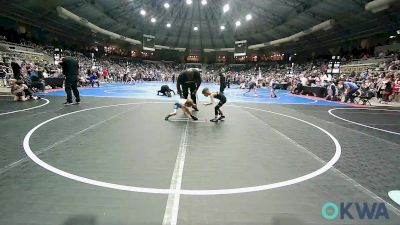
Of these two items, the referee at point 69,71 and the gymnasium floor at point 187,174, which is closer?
the gymnasium floor at point 187,174

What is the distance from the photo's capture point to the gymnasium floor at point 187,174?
2996mm

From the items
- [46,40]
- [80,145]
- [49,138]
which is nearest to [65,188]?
[80,145]

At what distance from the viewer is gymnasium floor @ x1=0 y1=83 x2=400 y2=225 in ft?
9.83

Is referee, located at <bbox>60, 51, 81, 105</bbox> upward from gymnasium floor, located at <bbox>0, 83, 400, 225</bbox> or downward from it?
upward

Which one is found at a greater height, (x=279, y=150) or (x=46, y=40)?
(x=46, y=40)

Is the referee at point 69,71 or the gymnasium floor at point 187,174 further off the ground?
the referee at point 69,71

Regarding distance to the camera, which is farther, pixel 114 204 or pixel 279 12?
pixel 279 12

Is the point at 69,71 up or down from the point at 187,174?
up

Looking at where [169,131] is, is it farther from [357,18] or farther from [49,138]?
[357,18]

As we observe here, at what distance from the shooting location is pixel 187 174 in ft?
13.6

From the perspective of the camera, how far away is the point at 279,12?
3753 cm

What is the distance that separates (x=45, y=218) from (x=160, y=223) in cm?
119

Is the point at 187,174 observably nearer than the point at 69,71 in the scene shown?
Yes

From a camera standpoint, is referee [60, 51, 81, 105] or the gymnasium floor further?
referee [60, 51, 81, 105]
